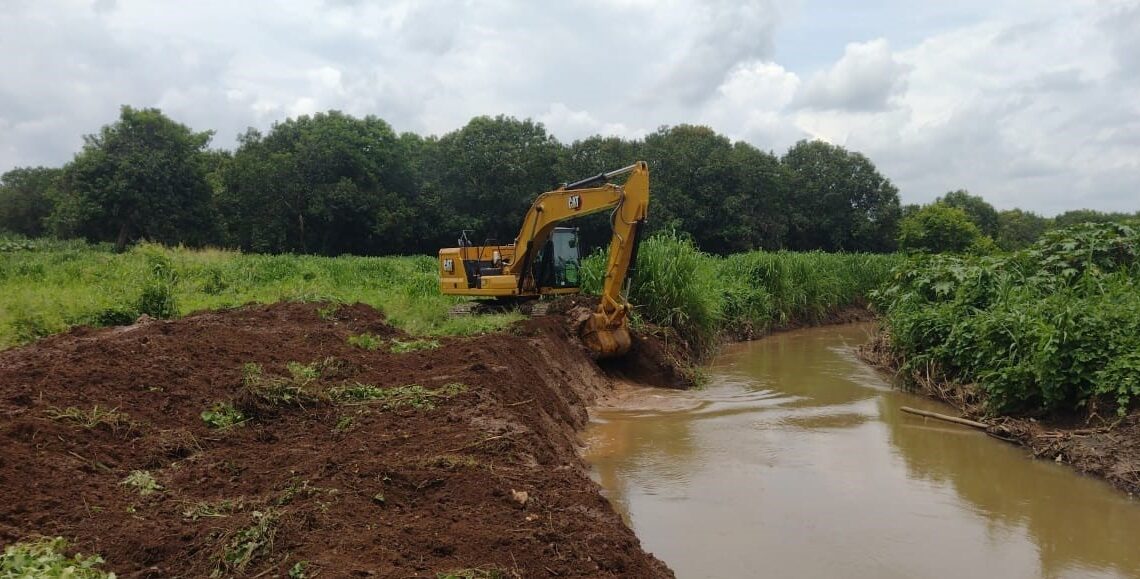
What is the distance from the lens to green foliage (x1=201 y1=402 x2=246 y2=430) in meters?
5.67

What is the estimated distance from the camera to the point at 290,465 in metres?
4.88

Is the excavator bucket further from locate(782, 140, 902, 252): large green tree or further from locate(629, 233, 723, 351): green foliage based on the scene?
locate(782, 140, 902, 252): large green tree

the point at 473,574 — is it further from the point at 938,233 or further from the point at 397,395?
the point at 938,233

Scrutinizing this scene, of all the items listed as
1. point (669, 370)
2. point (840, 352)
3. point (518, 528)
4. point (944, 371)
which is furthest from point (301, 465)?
point (840, 352)

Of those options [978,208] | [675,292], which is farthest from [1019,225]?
[675,292]

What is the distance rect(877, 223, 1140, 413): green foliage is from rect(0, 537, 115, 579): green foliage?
8.96m

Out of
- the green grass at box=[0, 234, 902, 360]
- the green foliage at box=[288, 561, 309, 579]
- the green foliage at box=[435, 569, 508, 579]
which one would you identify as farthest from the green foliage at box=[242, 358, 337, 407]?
the green foliage at box=[435, 569, 508, 579]

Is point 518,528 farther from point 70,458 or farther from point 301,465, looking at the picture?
point 70,458

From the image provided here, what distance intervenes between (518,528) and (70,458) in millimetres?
2844

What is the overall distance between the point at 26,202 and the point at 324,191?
24.2m

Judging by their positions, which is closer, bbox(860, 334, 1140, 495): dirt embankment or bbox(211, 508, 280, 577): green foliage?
bbox(211, 508, 280, 577): green foliage

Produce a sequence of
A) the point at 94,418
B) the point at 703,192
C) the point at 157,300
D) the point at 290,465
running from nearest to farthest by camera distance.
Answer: the point at 290,465, the point at 94,418, the point at 157,300, the point at 703,192

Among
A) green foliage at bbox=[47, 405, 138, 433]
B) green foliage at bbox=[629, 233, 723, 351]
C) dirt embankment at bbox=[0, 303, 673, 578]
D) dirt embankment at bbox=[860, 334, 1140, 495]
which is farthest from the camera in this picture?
green foliage at bbox=[629, 233, 723, 351]

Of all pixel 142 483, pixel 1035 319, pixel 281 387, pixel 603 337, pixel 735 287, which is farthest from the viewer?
pixel 735 287
